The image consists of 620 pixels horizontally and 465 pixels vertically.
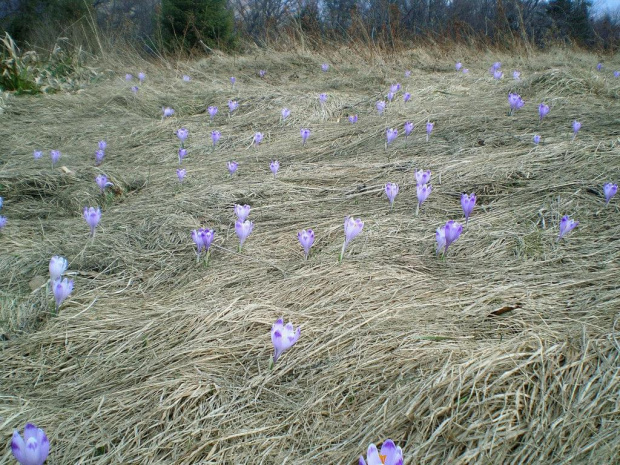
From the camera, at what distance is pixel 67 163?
12.4 feet

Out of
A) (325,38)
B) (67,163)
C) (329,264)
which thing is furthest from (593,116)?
(325,38)

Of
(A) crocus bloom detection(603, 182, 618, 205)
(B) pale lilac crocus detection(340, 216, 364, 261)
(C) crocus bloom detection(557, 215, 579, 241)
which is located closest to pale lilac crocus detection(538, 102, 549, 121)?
(A) crocus bloom detection(603, 182, 618, 205)

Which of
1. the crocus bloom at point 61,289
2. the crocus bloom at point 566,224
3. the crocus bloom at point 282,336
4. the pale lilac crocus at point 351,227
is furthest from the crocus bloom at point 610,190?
the crocus bloom at point 61,289

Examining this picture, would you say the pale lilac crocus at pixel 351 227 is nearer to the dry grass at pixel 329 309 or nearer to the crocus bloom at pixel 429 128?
the dry grass at pixel 329 309

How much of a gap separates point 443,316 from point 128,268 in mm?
1397

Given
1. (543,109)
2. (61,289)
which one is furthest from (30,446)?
(543,109)

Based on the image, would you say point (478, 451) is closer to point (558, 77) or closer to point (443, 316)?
point (443, 316)

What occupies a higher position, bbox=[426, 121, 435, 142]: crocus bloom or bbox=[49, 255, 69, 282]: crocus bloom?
bbox=[49, 255, 69, 282]: crocus bloom

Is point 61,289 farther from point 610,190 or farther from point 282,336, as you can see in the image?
point 610,190

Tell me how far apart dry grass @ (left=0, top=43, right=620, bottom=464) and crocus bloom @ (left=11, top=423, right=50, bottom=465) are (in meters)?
0.18

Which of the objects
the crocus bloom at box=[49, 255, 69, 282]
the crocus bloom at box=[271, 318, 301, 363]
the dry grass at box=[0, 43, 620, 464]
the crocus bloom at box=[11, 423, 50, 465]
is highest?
the crocus bloom at box=[49, 255, 69, 282]

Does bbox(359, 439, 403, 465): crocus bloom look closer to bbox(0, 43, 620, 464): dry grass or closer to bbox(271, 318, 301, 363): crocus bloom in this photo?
bbox(0, 43, 620, 464): dry grass

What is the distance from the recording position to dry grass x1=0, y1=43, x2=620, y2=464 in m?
1.21

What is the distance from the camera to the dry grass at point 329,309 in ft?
3.98
